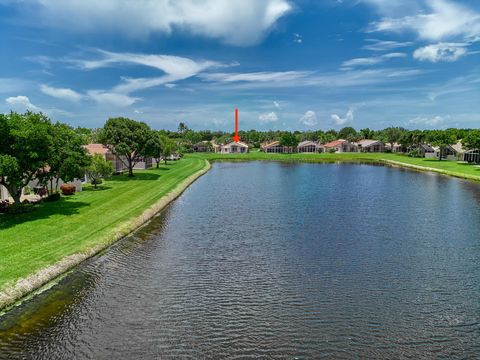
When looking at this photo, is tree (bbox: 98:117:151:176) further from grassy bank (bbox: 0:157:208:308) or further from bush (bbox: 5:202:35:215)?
bush (bbox: 5:202:35:215)

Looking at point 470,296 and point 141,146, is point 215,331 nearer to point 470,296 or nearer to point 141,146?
point 470,296

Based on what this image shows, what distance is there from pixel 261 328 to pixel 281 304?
105 inches

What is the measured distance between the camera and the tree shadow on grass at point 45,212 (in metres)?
33.3

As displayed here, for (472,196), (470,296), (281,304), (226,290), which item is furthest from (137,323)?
(472,196)

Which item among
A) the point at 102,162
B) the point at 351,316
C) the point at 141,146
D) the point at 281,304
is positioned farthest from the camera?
the point at 141,146

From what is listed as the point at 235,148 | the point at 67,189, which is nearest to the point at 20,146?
the point at 67,189

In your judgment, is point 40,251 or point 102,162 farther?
point 102,162

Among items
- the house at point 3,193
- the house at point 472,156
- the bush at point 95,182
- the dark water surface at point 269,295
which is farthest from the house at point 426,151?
the house at point 3,193

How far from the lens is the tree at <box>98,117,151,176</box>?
219 ft

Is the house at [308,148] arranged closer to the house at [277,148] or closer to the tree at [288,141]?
the house at [277,148]

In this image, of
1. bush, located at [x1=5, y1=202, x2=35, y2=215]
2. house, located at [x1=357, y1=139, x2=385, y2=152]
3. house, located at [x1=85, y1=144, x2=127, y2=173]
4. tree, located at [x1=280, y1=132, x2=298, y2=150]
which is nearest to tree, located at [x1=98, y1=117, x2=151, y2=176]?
house, located at [x1=85, y1=144, x2=127, y2=173]

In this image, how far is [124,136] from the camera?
67.6 m

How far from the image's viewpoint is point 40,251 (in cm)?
2586

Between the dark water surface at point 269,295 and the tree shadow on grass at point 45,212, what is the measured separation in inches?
334
